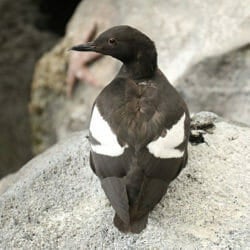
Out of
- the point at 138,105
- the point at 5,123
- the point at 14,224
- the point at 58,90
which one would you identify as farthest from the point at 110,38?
the point at 5,123

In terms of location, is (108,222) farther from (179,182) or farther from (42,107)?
(42,107)

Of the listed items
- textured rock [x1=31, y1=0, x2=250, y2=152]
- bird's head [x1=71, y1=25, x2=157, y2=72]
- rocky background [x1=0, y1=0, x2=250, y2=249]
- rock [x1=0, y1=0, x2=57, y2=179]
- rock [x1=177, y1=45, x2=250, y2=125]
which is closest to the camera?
rocky background [x1=0, y1=0, x2=250, y2=249]

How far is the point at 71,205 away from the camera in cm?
360

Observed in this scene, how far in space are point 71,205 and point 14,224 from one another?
0.96 feet

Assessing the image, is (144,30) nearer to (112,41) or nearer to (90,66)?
(90,66)

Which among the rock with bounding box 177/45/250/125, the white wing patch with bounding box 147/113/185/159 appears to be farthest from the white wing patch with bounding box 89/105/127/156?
the rock with bounding box 177/45/250/125

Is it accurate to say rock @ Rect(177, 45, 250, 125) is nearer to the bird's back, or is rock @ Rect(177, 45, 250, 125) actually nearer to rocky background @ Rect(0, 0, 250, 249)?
rocky background @ Rect(0, 0, 250, 249)

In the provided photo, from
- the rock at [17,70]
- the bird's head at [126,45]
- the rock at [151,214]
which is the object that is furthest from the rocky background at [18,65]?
the bird's head at [126,45]

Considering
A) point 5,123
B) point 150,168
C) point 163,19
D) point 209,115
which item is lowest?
point 5,123

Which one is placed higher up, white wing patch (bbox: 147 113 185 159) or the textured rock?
white wing patch (bbox: 147 113 185 159)

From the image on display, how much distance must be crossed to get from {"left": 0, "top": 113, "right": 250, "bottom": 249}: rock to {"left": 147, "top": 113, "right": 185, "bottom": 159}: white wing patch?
0.91 ft

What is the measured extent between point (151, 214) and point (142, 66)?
0.91m

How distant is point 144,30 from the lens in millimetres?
6133

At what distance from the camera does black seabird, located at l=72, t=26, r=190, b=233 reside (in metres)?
3.24
